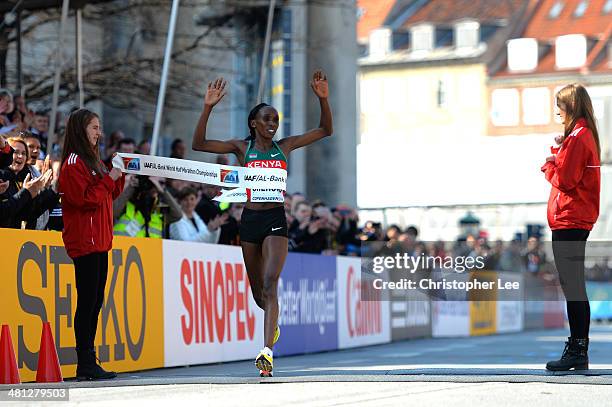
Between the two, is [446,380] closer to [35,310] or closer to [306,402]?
[306,402]

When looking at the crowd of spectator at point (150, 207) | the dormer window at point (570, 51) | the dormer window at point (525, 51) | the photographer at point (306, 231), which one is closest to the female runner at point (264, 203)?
the crowd of spectator at point (150, 207)

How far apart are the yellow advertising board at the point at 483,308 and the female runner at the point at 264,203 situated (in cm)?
1663

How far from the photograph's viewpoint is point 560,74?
98.9 m

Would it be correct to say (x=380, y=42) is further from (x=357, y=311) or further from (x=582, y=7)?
(x=357, y=311)

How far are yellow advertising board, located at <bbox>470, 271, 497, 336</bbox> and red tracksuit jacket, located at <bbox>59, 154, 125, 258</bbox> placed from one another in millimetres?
16962

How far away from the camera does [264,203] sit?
12.0 m

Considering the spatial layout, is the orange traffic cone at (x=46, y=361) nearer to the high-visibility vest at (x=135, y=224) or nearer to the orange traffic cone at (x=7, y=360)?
the orange traffic cone at (x=7, y=360)

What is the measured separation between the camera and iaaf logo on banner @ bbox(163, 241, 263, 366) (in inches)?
608

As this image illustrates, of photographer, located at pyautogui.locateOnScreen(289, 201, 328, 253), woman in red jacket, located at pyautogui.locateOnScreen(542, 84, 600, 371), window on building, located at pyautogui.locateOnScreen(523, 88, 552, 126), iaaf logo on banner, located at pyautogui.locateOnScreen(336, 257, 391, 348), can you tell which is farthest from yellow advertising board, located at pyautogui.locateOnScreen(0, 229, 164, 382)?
window on building, located at pyautogui.locateOnScreen(523, 88, 552, 126)

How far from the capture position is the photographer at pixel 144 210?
15234 mm

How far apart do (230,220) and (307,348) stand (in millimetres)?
2775

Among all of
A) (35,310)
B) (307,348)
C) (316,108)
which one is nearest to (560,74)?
(316,108)

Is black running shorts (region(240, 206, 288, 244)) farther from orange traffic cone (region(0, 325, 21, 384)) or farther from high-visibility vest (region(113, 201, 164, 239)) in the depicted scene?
high-visibility vest (region(113, 201, 164, 239))

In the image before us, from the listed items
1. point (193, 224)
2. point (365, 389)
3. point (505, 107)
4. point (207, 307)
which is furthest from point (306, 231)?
point (505, 107)
